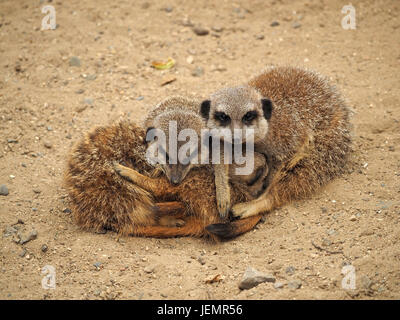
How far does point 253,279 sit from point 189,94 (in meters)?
2.43

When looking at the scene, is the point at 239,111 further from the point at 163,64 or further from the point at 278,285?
the point at 163,64

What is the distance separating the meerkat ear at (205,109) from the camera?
11.8ft

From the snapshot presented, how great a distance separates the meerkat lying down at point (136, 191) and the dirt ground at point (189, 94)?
11 centimetres

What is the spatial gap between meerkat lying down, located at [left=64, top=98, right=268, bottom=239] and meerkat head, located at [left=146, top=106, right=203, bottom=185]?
1 cm

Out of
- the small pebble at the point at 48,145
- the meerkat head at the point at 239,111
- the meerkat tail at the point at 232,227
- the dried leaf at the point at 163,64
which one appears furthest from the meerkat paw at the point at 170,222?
the dried leaf at the point at 163,64

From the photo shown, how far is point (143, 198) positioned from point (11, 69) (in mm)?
2670

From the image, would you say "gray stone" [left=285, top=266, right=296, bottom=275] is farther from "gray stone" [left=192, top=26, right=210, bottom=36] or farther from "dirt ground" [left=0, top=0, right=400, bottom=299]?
"gray stone" [left=192, top=26, right=210, bottom=36]

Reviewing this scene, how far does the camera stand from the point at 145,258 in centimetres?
317

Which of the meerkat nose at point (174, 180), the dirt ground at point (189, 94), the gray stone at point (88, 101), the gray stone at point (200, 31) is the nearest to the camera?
the dirt ground at point (189, 94)

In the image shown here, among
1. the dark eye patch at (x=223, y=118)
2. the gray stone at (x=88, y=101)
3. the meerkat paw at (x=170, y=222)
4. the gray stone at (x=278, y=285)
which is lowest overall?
the gray stone at (x=278, y=285)

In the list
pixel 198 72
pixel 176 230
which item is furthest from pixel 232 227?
pixel 198 72

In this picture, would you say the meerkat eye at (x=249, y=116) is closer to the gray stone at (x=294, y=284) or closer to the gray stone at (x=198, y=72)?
the gray stone at (x=294, y=284)

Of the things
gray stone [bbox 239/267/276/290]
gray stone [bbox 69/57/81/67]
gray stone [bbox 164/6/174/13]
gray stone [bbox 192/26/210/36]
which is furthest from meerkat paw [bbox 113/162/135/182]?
gray stone [bbox 164/6/174/13]

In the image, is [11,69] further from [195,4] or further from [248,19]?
[248,19]
